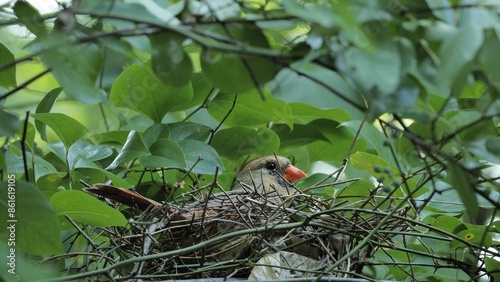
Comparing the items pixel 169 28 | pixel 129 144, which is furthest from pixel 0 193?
pixel 129 144

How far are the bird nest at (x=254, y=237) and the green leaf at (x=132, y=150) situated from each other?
0.21 meters

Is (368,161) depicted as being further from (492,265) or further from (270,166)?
(270,166)

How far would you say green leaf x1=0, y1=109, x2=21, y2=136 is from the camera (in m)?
1.33

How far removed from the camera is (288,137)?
9.60ft

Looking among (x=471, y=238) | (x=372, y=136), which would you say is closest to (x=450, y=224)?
(x=471, y=238)

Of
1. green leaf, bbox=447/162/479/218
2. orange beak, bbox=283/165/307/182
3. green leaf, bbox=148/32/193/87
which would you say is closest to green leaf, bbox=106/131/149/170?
orange beak, bbox=283/165/307/182

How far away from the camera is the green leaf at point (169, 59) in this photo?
1.24 m

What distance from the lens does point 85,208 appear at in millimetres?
1962

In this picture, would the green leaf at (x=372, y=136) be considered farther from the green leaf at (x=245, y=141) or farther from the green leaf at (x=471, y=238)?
the green leaf at (x=471, y=238)

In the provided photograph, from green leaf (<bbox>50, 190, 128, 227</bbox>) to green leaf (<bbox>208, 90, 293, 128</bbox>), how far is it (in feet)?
2.56

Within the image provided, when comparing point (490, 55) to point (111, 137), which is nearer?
point (490, 55)

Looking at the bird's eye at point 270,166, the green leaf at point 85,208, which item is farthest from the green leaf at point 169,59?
the bird's eye at point 270,166

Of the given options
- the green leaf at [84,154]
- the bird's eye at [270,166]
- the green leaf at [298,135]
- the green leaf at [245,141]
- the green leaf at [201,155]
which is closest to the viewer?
the green leaf at [84,154]

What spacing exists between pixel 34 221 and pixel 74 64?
0.33 metres
